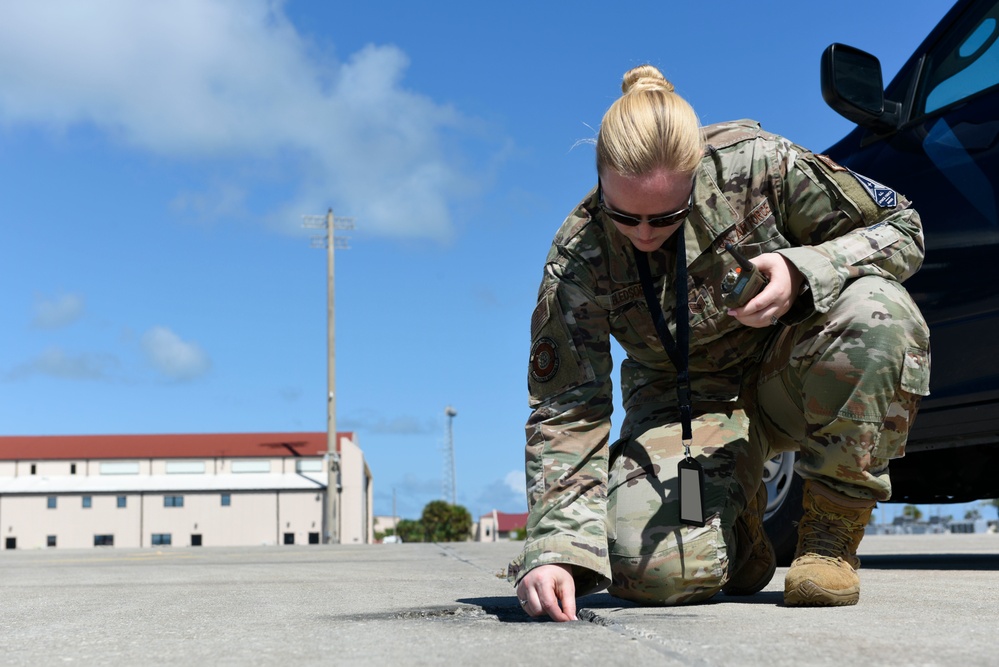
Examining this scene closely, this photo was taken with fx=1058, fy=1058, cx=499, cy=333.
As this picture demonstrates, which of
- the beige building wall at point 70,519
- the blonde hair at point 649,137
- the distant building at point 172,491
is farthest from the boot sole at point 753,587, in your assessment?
the beige building wall at point 70,519

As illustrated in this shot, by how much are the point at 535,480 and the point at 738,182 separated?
0.89m

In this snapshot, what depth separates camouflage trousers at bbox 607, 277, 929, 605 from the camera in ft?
8.14

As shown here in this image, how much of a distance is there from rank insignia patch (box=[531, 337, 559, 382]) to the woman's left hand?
20.0 inches

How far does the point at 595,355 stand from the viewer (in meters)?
2.67

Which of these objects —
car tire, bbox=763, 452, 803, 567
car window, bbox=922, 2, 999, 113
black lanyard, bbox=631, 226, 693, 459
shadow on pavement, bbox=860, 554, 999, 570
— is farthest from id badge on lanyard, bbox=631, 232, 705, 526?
shadow on pavement, bbox=860, 554, 999, 570

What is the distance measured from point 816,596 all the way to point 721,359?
772 millimetres

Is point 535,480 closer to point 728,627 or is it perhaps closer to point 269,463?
point 728,627

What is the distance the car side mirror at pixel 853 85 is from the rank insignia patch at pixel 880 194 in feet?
2.85

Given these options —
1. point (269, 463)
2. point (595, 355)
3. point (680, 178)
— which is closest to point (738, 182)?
point (680, 178)

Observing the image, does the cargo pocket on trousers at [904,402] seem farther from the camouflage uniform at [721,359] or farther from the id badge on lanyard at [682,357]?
the id badge on lanyard at [682,357]

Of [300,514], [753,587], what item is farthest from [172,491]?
[753,587]

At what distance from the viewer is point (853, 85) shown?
350 centimetres

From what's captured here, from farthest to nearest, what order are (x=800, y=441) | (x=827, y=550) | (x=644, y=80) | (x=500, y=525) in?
(x=500, y=525) → (x=800, y=441) → (x=644, y=80) → (x=827, y=550)

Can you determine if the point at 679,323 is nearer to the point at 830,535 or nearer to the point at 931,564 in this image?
the point at 830,535
